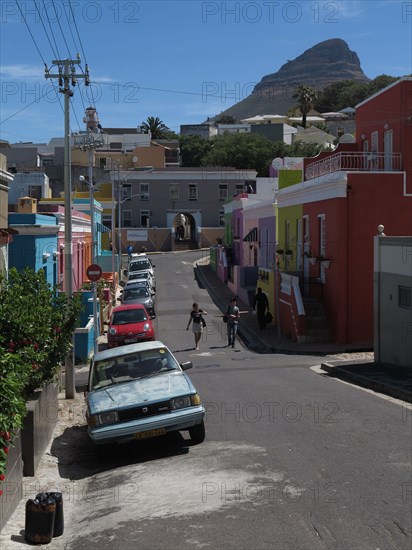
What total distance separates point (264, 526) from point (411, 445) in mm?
3917

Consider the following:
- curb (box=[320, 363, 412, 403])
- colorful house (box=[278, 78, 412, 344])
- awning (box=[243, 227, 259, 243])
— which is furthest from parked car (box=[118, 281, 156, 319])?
curb (box=[320, 363, 412, 403])

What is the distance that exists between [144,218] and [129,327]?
49.9 meters

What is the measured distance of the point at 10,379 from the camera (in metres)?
6.90

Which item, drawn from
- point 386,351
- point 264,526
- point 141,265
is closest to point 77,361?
point 386,351

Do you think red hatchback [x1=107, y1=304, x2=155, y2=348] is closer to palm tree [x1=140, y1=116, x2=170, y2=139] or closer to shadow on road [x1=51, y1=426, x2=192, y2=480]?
shadow on road [x1=51, y1=426, x2=192, y2=480]

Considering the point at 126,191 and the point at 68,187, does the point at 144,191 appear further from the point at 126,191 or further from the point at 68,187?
the point at 68,187

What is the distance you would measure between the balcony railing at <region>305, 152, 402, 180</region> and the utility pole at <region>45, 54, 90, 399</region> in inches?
424

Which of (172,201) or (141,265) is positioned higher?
(172,201)

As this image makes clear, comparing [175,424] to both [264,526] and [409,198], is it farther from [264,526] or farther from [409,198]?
[409,198]

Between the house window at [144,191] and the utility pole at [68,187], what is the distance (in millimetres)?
51958

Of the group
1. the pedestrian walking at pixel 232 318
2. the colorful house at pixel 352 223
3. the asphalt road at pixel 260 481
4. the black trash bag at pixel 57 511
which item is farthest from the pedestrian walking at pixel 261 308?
the black trash bag at pixel 57 511

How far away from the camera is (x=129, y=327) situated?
985 inches

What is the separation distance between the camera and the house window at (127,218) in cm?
7362

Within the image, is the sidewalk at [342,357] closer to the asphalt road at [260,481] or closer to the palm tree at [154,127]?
the asphalt road at [260,481]
